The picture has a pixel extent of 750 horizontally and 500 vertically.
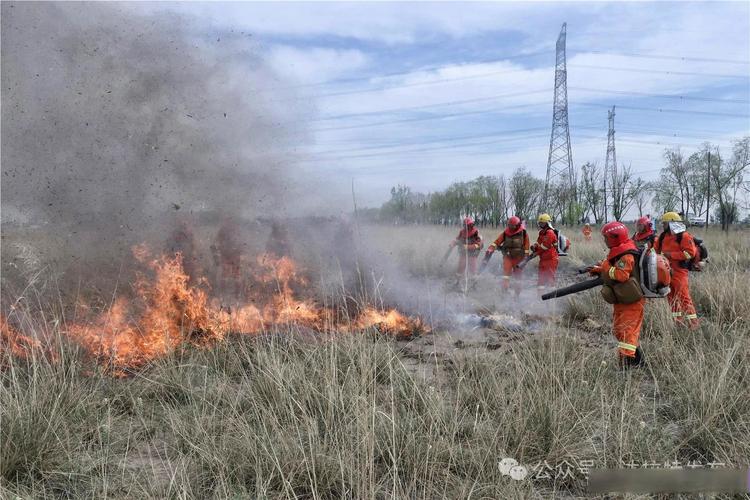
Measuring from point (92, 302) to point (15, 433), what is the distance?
3.83 meters

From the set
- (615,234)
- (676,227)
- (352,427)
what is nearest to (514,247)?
(676,227)

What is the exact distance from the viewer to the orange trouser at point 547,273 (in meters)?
10.3

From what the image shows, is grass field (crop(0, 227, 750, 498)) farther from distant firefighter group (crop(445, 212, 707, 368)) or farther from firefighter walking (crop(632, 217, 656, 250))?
firefighter walking (crop(632, 217, 656, 250))

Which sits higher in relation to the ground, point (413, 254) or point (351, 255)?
point (351, 255)

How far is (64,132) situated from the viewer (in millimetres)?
7355

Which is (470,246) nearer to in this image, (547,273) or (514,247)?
(514,247)

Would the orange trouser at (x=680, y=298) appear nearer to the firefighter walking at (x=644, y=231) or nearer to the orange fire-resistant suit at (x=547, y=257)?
the firefighter walking at (x=644, y=231)

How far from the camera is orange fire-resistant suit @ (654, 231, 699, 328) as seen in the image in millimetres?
7085

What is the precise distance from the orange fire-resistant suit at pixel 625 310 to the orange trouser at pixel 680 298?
66.7 inches

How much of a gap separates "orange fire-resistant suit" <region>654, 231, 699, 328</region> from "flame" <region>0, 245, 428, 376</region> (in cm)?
367

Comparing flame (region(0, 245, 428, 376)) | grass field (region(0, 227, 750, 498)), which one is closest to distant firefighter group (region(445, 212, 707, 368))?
grass field (region(0, 227, 750, 498))

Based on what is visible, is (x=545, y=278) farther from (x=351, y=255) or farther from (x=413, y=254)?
(x=413, y=254)

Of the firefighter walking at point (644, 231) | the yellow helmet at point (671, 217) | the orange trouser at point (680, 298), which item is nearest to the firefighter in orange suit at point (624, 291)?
the orange trouser at point (680, 298)

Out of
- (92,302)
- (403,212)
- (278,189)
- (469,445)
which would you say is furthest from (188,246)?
(403,212)
